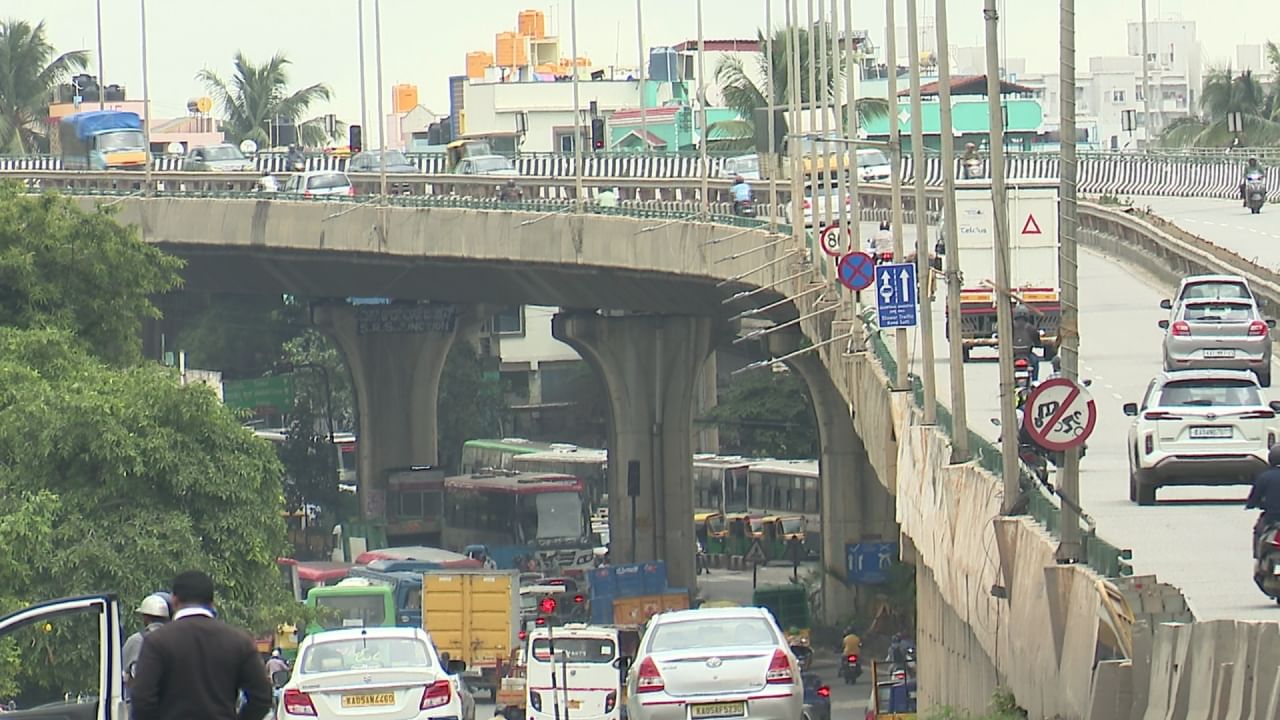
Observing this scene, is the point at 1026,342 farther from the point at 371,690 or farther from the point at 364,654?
the point at 371,690

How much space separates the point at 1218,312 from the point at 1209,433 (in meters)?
11.4

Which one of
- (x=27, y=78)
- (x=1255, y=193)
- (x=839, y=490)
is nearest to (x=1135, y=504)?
(x=839, y=490)

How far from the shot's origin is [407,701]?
62.6 feet

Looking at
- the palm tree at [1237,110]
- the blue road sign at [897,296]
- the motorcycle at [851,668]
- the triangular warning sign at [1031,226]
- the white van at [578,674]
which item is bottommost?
the motorcycle at [851,668]

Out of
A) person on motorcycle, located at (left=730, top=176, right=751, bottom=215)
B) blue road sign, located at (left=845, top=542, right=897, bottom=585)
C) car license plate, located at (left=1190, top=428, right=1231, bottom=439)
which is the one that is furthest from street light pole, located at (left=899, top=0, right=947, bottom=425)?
person on motorcycle, located at (left=730, top=176, right=751, bottom=215)

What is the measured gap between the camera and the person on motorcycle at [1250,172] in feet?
266

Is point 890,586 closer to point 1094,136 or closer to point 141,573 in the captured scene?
point 141,573

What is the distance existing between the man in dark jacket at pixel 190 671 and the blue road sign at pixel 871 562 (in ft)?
171

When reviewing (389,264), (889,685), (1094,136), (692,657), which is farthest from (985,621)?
(1094,136)

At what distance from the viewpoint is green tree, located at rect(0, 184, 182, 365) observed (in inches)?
1665

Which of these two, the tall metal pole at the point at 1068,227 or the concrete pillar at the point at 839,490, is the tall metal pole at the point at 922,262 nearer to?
the tall metal pole at the point at 1068,227

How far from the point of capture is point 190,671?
9.90 meters

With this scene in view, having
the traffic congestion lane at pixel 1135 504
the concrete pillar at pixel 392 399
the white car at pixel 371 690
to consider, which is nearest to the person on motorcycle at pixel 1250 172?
the traffic congestion lane at pixel 1135 504

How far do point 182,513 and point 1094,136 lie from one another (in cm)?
13980
